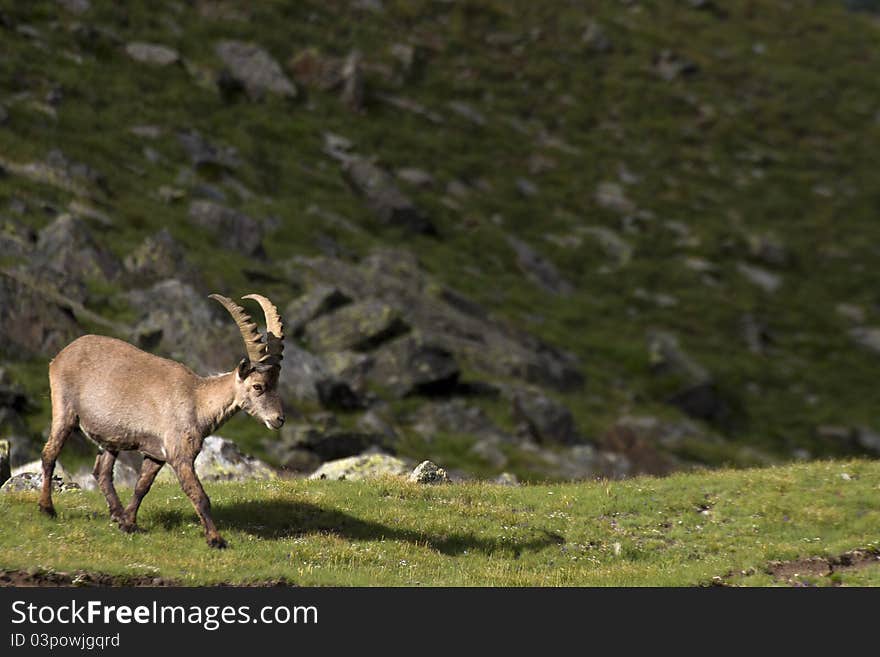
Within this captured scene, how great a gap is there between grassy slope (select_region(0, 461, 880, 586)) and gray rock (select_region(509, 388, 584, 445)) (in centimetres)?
2598

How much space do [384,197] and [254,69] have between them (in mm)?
17624

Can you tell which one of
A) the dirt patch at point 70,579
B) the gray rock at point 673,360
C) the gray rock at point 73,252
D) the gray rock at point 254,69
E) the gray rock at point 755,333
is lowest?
the gray rock at point 755,333

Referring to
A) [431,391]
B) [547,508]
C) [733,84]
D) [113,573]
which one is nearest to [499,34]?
[733,84]

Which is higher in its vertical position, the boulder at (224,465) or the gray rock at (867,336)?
the boulder at (224,465)

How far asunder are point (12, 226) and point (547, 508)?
34.2 metres

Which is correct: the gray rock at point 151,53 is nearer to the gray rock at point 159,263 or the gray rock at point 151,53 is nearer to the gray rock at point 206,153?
the gray rock at point 206,153

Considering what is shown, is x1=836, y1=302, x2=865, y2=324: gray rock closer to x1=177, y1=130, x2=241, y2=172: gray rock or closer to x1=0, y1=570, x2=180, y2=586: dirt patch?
x1=177, y1=130, x2=241, y2=172: gray rock

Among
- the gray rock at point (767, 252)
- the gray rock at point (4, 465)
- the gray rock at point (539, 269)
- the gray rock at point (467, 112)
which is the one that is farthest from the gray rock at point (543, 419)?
the gray rock at point (467, 112)

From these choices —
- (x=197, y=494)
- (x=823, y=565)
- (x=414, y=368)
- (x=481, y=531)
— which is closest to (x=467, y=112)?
(x=414, y=368)

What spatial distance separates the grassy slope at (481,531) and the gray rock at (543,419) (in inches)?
1023

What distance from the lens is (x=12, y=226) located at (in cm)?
5112

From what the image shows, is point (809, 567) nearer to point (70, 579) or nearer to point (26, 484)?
point (70, 579)

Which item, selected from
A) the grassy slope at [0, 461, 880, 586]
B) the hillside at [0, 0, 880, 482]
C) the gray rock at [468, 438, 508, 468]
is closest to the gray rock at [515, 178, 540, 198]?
the hillside at [0, 0, 880, 482]

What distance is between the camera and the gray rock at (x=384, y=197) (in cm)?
7881
